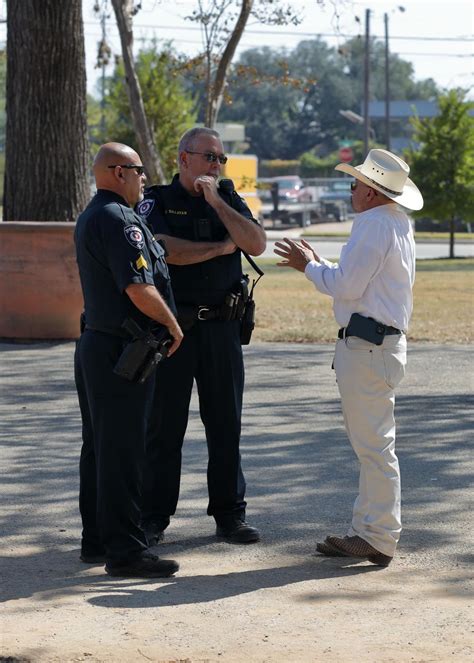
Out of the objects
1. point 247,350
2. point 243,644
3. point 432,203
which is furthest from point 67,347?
point 432,203

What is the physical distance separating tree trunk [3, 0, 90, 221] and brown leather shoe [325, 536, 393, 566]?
29.2 ft

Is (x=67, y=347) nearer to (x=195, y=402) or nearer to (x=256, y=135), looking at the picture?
(x=195, y=402)

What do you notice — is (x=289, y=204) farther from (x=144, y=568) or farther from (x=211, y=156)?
(x=144, y=568)

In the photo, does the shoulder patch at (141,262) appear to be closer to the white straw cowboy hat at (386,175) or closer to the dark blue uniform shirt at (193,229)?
the dark blue uniform shirt at (193,229)

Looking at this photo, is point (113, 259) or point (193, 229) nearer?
point (113, 259)

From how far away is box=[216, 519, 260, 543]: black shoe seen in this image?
643 centimetres

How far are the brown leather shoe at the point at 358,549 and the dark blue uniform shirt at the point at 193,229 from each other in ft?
4.30

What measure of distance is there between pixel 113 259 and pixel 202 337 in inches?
39.3

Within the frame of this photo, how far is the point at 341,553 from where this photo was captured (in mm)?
6090

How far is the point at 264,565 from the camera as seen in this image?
605 cm

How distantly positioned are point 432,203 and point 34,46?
22.7m

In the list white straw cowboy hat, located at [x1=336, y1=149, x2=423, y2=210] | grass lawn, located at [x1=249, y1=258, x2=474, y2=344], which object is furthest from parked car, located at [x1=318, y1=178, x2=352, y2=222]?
white straw cowboy hat, located at [x1=336, y1=149, x2=423, y2=210]

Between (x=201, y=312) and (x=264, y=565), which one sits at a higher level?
(x=201, y=312)

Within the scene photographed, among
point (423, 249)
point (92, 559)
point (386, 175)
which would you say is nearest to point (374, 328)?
point (386, 175)
